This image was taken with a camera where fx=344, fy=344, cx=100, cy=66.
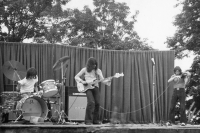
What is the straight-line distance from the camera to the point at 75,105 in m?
10.1

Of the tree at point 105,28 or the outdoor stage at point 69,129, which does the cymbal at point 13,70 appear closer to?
the outdoor stage at point 69,129

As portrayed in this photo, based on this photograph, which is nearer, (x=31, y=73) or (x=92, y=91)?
(x=92, y=91)

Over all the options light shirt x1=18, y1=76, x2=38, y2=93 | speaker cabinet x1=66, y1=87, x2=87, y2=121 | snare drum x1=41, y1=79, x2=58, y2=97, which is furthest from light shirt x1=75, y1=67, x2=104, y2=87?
speaker cabinet x1=66, y1=87, x2=87, y2=121

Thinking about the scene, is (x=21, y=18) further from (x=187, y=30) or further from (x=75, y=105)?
(x=187, y=30)

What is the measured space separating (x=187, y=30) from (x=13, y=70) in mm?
11630

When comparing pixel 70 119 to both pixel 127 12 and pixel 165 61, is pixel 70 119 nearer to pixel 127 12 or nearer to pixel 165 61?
pixel 165 61

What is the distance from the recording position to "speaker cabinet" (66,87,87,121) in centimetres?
1004

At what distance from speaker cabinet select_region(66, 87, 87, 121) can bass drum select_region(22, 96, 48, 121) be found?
1.99 metres

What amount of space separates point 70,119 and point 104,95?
5.91ft

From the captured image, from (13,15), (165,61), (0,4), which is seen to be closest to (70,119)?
(165,61)

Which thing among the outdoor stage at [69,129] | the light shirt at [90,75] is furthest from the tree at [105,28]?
the outdoor stage at [69,129]

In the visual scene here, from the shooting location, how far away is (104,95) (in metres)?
11.4

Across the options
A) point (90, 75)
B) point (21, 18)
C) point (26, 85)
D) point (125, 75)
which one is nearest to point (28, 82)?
point (26, 85)

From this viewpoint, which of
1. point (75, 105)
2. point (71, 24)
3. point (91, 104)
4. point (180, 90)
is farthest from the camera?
point (71, 24)
